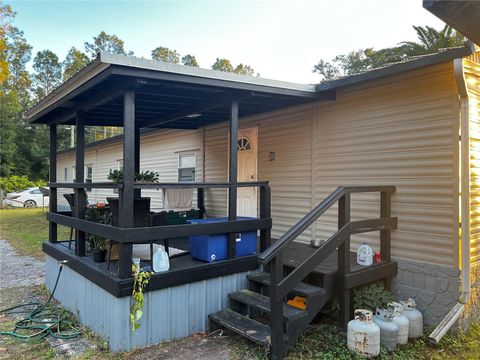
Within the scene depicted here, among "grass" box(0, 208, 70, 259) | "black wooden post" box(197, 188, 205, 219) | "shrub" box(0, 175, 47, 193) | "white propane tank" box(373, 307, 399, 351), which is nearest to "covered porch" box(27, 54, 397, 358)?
"white propane tank" box(373, 307, 399, 351)

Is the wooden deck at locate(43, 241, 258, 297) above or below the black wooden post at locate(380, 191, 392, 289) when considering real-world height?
below

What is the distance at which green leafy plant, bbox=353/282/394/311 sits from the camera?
374cm

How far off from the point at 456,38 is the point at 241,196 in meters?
12.4

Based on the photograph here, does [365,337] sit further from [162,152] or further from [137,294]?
[162,152]

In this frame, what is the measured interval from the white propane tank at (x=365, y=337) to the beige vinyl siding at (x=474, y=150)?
1477 mm

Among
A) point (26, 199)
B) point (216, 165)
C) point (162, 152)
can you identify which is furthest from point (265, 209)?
point (26, 199)

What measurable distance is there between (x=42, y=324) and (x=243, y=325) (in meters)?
2.40

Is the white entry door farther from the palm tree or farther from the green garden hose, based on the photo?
the palm tree

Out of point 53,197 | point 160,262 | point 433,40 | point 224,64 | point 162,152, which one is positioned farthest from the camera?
point 224,64

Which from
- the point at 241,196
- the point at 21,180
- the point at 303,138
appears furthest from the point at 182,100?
the point at 21,180

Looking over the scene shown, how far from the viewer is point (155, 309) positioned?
351 cm

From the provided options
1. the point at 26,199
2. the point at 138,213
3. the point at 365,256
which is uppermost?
the point at 138,213

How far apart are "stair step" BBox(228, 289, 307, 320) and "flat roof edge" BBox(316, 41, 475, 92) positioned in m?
2.71

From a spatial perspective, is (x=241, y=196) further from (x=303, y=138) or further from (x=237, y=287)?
(x=237, y=287)
